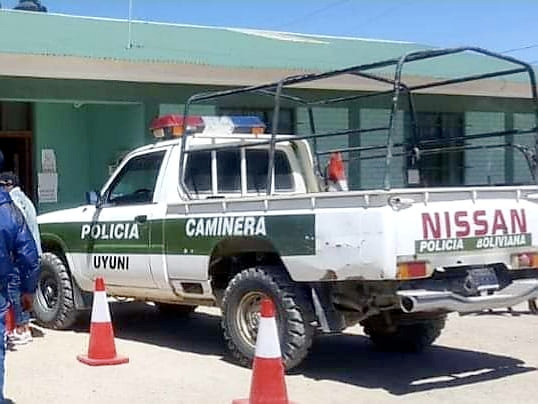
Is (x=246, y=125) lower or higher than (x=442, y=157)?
higher

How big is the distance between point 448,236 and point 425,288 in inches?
17.4

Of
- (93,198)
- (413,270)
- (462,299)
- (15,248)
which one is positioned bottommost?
(462,299)

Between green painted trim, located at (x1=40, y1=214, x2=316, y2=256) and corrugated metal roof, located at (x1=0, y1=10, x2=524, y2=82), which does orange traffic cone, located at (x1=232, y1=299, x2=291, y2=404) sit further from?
corrugated metal roof, located at (x1=0, y1=10, x2=524, y2=82)

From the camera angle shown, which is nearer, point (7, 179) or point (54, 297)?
point (7, 179)

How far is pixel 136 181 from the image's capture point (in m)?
9.86

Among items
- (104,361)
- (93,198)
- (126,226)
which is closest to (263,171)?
(126,226)

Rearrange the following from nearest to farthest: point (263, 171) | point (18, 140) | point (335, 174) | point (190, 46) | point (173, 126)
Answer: point (173, 126)
point (263, 171)
point (335, 174)
point (18, 140)
point (190, 46)

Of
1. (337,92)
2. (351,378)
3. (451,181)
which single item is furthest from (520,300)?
(451,181)

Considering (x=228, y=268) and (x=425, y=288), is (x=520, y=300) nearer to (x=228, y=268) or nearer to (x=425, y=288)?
(x=425, y=288)

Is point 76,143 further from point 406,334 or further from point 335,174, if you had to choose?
point 406,334

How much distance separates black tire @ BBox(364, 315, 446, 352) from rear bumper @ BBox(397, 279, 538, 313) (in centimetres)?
116

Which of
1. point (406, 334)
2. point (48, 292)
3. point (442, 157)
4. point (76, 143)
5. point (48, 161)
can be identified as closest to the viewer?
point (406, 334)

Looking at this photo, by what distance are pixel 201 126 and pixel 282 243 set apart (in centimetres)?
214

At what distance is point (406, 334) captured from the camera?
9141 millimetres
